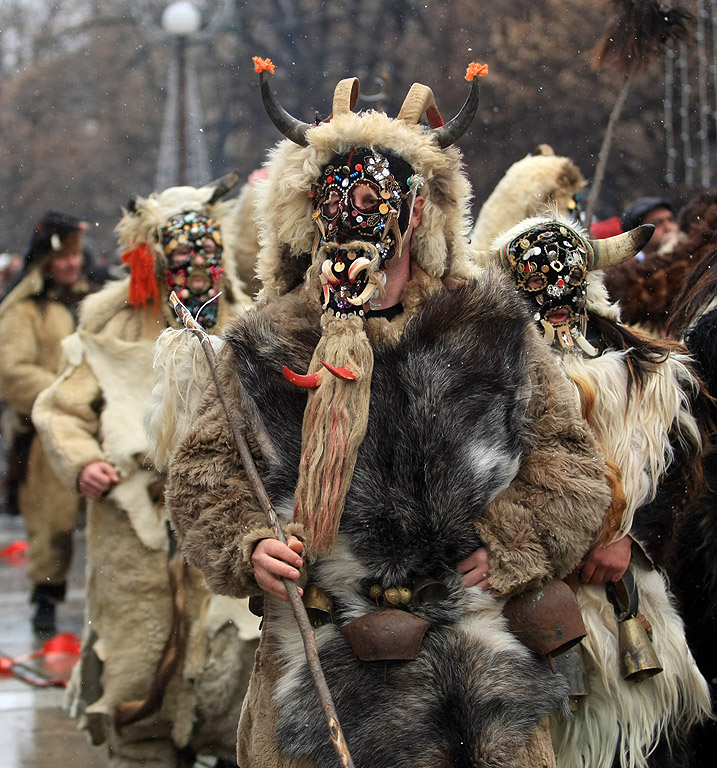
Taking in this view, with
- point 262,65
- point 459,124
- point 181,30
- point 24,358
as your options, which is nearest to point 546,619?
point 459,124

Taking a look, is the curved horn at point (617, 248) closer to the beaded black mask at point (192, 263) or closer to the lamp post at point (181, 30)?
the beaded black mask at point (192, 263)

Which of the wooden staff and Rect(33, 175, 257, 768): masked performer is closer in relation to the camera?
the wooden staff

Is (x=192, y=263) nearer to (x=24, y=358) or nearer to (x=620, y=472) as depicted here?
(x=620, y=472)

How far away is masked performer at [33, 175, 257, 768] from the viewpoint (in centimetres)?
557

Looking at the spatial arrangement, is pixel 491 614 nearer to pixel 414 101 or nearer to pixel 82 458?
pixel 414 101

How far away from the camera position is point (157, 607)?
570cm

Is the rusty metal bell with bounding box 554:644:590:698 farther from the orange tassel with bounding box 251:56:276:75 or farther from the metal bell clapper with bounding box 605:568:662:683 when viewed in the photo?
the orange tassel with bounding box 251:56:276:75

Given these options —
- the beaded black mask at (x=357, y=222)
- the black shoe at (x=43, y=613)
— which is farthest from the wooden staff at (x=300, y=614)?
the black shoe at (x=43, y=613)

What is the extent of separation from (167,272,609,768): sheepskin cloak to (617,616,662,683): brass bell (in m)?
0.53

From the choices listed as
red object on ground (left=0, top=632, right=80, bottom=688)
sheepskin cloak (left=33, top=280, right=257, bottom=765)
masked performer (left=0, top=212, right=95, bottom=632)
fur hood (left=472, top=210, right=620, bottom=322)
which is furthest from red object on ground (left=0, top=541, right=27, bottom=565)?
fur hood (left=472, top=210, right=620, bottom=322)

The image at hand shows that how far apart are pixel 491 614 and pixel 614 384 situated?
1.07 metres

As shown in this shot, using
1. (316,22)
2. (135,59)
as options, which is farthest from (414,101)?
(135,59)

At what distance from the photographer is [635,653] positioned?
13.0 ft

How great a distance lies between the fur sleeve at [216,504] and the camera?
336 cm
